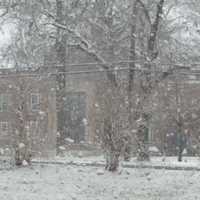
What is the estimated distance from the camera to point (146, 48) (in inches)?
1033

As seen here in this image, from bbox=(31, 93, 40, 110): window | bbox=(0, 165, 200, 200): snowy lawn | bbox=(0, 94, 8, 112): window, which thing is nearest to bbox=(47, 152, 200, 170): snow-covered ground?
bbox=(0, 165, 200, 200): snowy lawn

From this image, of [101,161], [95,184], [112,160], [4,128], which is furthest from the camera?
[101,161]

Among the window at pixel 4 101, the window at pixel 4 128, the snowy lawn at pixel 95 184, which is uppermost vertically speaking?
the window at pixel 4 101

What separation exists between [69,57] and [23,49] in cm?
384

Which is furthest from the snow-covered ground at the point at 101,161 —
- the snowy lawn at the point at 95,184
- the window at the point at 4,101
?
the window at the point at 4,101

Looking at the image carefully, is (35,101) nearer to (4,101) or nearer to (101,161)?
(4,101)

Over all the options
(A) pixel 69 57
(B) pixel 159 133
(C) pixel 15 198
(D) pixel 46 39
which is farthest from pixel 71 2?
(C) pixel 15 198

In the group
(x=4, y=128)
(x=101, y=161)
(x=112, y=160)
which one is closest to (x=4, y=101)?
(x=4, y=128)

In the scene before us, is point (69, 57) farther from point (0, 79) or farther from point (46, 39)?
point (0, 79)

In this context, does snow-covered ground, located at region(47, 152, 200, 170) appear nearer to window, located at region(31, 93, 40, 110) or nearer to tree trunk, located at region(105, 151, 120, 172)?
tree trunk, located at region(105, 151, 120, 172)

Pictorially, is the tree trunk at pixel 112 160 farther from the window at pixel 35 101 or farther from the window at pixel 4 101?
the window at pixel 4 101

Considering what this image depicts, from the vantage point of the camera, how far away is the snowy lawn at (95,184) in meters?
12.2

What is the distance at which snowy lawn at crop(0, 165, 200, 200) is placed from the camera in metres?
12.2

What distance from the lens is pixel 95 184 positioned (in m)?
14.2
